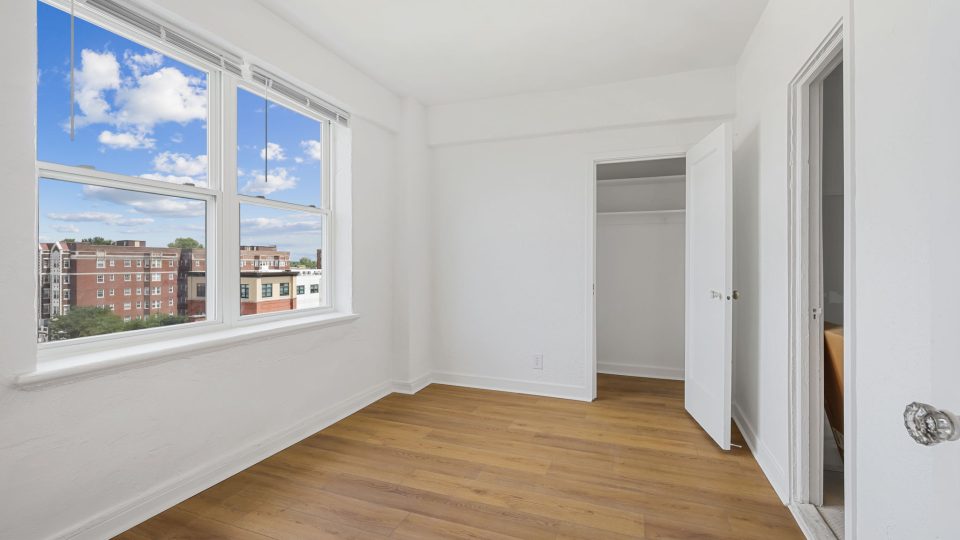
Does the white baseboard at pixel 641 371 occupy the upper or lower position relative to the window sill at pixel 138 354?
lower

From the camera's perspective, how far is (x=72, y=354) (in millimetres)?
1818

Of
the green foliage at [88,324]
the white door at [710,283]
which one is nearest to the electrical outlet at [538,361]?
the white door at [710,283]

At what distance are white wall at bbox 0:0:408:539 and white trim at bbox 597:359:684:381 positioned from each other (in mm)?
2463

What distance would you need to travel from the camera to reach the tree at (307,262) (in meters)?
3.10

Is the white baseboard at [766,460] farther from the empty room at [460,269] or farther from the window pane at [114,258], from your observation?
the window pane at [114,258]

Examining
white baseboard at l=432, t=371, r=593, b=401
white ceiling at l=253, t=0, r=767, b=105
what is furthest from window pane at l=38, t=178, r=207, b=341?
white baseboard at l=432, t=371, r=593, b=401

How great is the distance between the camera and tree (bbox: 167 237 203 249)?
224 centimetres

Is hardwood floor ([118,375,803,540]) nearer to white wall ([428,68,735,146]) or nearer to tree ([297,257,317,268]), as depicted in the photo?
tree ([297,257,317,268])

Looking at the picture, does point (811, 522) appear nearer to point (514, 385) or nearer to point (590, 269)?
point (590, 269)
